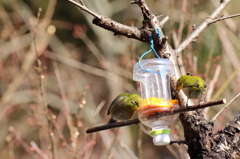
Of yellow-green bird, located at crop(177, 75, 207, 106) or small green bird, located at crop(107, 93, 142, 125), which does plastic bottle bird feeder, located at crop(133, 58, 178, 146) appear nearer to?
small green bird, located at crop(107, 93, 142, 125)

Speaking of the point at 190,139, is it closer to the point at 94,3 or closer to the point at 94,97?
the point at 94,3

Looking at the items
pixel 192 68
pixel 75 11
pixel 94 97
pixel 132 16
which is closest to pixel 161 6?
pixel 132 16

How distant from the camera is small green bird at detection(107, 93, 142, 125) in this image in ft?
8.87

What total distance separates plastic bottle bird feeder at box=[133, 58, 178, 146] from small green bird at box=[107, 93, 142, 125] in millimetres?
66

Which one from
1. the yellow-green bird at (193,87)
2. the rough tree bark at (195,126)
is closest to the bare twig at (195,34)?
the rough tree bark at (195,126)

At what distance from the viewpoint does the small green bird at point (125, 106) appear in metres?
2.70

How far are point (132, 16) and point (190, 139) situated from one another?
713 cm

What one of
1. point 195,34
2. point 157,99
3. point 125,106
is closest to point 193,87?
point 157,99

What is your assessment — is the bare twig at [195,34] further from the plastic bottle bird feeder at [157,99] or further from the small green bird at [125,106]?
the small green bird at [125,106]

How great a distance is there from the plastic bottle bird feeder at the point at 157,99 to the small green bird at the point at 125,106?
0.22ft

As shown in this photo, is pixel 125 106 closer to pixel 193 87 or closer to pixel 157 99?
pixel 157 99

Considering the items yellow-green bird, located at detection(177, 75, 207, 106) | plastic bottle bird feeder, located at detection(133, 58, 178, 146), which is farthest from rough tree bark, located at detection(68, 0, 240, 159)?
yellow-green bird, located at detection(177, 75, 207, 106)

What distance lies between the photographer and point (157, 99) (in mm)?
2598

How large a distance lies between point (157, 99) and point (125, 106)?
10.5 inches
